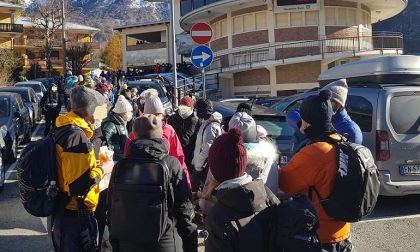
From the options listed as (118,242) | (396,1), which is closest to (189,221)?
(118,242)

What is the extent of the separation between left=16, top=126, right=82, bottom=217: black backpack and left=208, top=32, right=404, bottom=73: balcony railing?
2717 centimetres

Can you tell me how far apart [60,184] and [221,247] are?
67.9 inches

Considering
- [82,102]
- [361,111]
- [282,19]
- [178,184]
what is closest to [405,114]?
[361,111]

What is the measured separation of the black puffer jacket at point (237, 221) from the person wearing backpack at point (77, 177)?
143cm

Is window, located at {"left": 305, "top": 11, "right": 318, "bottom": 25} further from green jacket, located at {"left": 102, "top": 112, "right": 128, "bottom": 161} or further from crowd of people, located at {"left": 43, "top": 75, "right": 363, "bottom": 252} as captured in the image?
crowd of people, located at {"left": 43, "top": 75, "right": 363, "bottom": 252}

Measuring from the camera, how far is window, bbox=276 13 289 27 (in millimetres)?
31391

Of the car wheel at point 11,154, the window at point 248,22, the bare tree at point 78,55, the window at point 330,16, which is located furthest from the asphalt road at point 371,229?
the bare tree at point 78,55

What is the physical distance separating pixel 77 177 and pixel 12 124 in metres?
9.17

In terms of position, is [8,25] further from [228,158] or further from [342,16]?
[228,158]

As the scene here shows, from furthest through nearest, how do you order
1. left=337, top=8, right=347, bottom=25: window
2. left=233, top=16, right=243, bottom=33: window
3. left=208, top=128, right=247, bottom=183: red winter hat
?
left=233, top=16, right=243, bottom=33: window
left=337, top=8, right=347, bottom=25: window
left=208, top=128, right=247, bottom=183: red winter hat

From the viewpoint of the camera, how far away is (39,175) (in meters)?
3.70

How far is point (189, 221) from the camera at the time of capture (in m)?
3.52

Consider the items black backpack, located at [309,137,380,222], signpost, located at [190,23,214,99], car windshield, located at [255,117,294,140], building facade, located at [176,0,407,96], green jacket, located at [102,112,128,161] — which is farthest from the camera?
building facade, located at [176,0,407,96]

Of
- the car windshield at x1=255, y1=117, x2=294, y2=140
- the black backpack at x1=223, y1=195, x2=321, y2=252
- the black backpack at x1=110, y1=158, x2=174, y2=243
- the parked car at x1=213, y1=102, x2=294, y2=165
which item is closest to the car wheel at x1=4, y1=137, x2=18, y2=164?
the parked car at x1=213, y1=102, x2=294, y2=165
